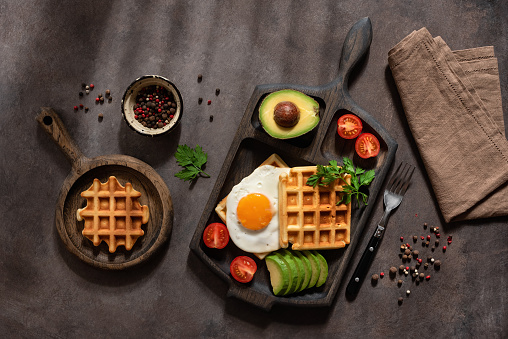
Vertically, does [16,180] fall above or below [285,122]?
below

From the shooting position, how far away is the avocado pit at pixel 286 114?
129 inches

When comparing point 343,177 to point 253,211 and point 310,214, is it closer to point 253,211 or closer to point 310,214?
point 310,214

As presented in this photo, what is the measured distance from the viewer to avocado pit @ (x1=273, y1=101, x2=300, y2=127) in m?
3.29

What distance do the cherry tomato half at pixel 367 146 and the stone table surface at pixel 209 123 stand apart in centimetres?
34

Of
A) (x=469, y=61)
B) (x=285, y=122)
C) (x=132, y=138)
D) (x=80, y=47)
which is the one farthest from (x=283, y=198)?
(x=80, y=47)

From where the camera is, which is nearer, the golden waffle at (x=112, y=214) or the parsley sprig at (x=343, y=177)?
the parsley sprig at (x=343, y=177)

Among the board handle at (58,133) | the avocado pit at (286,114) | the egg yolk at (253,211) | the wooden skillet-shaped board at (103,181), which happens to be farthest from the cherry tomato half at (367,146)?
the board handle at (58,133)

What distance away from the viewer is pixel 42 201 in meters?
3.95

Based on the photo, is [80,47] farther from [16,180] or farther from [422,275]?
[422,275]

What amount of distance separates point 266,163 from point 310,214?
61cm

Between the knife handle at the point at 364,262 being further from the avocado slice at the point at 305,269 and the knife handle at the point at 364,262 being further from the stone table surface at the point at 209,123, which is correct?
the avocado slice at the point at 305,269

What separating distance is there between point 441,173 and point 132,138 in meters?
2.99

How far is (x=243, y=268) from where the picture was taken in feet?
12.0

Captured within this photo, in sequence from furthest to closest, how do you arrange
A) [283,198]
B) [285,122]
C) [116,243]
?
1. [116,243]
2. [283,198]
3. [285,122]
